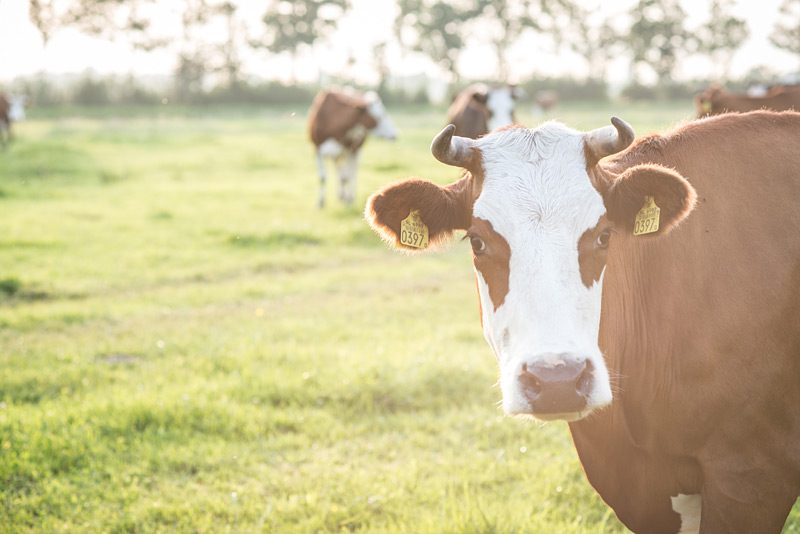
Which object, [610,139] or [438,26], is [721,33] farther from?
[610,139]

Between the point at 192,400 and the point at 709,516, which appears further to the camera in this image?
the point at 192,400

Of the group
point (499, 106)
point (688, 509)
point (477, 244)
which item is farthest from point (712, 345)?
point (499, 106)

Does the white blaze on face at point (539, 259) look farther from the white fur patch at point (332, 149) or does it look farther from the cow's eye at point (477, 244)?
the white fur patch at point (332, 149)

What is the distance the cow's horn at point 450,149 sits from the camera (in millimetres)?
2707

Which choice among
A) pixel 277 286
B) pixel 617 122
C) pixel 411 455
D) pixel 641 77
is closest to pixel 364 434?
pixel 411 455

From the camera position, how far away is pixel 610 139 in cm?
269

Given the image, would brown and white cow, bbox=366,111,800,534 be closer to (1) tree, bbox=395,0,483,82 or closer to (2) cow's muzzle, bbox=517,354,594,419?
(2) cow's muzzle, bbox=517,354,594,419

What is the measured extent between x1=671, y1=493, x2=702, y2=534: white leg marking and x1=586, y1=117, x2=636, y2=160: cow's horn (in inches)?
55.7

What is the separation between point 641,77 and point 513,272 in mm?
68756

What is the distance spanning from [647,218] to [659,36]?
225 ft

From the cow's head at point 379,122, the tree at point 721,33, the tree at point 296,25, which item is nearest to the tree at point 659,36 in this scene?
the tree at point 721,33

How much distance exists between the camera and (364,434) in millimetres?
4934

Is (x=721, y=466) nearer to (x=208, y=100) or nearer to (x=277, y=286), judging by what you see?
(x=277, y=286)

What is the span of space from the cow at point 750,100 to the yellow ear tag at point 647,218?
11207 mm
